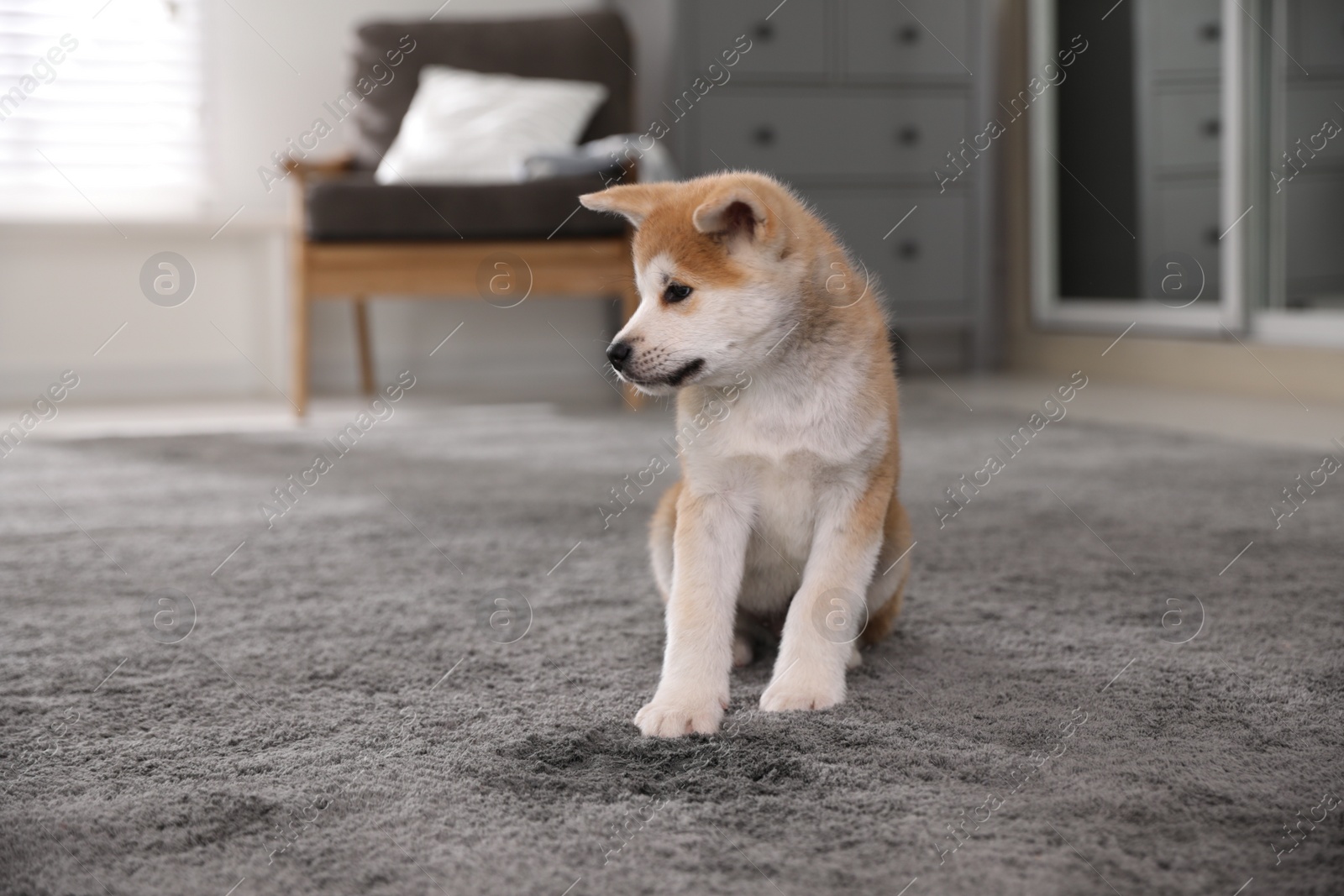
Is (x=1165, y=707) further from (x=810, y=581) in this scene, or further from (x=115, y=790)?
(x=115, y=790)

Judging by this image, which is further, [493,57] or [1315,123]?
[493,57]

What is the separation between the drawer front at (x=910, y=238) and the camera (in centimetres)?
396

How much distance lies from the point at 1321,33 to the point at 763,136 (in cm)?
160

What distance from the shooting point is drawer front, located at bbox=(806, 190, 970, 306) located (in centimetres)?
396

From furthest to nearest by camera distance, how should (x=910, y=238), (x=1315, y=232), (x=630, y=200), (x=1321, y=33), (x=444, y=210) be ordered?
(x=910, y=238), (x=1315, y=232), (x=1321, y=33), (x=444, y=210), (x=630, y=200)

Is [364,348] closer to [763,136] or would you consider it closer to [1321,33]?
[763,136]

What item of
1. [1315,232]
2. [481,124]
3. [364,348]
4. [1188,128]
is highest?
[481,124]

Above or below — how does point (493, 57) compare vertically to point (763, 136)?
above

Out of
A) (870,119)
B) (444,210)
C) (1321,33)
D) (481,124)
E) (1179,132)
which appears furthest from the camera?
(870,119)

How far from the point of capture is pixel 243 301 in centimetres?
412

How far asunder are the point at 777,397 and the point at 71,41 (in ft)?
11.7

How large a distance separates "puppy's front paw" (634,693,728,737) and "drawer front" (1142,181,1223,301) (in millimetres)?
3194

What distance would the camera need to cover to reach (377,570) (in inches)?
64.6

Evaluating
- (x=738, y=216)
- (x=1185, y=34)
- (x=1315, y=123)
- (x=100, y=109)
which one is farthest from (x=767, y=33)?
(x=738, y=216)
